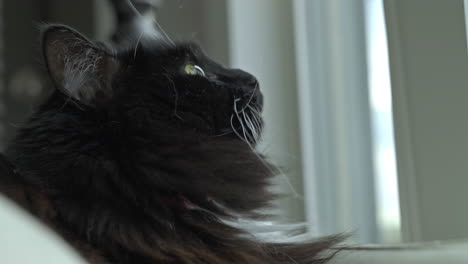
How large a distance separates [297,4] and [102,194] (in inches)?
41.1

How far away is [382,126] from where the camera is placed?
138cm

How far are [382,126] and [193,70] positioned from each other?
59 cm

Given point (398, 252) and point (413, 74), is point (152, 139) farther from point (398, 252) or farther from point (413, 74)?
point (413, 74)

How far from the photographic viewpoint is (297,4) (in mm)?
1651

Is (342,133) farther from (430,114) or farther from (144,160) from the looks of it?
(144,160)

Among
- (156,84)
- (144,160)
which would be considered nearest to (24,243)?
(144,160)

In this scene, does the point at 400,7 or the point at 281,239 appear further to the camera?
the point at 400,7

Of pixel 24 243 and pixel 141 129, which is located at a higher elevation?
pixel 141 129

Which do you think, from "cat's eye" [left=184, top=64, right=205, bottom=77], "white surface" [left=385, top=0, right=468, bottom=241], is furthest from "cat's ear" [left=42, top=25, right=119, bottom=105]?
"white surface" [left=385, top=0, right=468, bottom=241]

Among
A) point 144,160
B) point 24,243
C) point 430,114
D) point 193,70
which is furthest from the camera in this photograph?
point 430,114

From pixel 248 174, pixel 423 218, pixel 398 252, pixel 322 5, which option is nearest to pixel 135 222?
pixel 248 174

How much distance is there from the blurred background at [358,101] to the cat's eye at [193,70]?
0.91ft

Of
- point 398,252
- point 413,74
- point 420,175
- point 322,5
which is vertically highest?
point 322,5

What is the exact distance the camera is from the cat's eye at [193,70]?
39.6 inches
